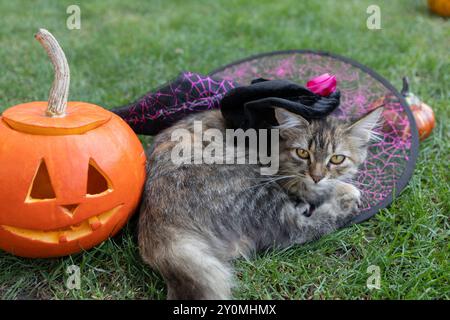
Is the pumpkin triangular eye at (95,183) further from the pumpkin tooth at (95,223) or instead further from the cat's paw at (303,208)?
the cat's paw at (303,208)

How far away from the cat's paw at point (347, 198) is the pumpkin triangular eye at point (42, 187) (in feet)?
5.30

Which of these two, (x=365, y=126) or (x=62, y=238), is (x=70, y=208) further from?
(x=365, y=126)

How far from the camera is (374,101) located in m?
3.34

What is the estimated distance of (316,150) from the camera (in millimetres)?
2506

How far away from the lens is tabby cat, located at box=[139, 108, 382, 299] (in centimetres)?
199

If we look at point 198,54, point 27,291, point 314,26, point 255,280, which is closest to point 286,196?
point 255,280

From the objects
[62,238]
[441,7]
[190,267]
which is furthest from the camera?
[441,7]

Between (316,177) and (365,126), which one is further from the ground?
(365,126)

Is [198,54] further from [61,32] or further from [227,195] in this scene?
[227,195]

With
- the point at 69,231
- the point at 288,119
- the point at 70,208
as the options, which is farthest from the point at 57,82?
the point at 288,119

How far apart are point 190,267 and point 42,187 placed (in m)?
0.86

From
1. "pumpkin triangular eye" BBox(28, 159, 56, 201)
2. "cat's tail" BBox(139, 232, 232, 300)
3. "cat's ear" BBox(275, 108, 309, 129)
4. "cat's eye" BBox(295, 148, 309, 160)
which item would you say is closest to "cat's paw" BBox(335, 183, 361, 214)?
"cat's eye" BBox(295, 148, 309, 160)

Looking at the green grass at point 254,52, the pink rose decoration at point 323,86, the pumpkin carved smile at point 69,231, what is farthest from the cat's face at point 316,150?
the pumpkin carved smile at point 69,231
